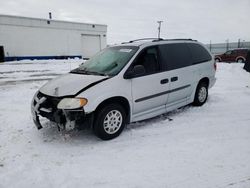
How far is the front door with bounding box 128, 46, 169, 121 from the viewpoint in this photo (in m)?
4.72

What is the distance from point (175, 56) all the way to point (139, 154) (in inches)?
107

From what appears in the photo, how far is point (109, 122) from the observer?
434 centimetres

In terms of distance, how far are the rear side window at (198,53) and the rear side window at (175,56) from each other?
20 cm

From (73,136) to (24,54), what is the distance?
27.0 metres

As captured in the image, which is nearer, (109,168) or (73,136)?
(109,168)

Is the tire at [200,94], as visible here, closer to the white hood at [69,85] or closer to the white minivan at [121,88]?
the white minivan at [121,88]

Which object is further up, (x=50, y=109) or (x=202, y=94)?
(x=50, y=109)

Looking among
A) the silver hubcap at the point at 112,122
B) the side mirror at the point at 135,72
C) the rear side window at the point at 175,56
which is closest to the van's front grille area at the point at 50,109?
the silver hubcap at the point at 112,122

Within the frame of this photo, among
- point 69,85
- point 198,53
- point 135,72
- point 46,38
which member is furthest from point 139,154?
point 46,38

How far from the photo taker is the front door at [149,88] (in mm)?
4725

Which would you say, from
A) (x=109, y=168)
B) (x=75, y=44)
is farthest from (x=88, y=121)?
(x=75, y=44)

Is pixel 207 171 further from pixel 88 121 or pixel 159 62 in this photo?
pixel 159 62

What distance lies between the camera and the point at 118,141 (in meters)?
4.38

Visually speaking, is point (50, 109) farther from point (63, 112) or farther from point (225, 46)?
point (225, 46)
